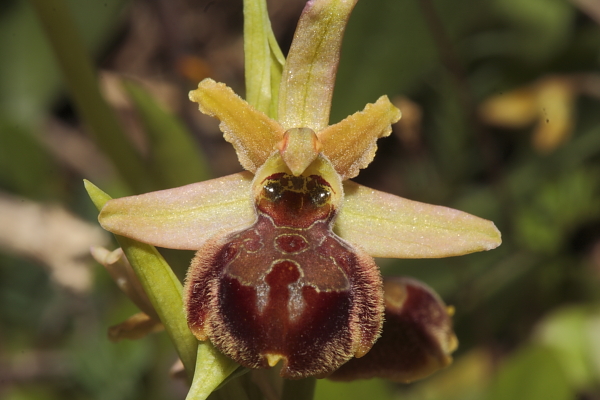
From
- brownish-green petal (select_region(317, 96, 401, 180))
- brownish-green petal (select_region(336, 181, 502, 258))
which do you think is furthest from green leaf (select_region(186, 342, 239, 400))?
brownish-green petal (select_region(317, 96, 401, 180))

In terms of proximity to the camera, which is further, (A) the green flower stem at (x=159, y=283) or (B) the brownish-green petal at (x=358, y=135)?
(B) the brownish-green petal at (x=358, y=135)

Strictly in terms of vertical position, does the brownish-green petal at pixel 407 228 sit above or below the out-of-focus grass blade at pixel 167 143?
above

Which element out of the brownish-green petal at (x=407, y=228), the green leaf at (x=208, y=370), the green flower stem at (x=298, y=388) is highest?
the brownish-green petal at (x=407, y=228)

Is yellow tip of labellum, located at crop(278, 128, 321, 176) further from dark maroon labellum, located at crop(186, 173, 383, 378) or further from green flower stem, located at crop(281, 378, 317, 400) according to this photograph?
green flower stem, located at crop(281, 378, 317, 400)

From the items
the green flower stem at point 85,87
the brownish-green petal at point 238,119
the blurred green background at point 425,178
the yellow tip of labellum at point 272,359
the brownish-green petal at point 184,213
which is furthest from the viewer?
the blurred green background at point 425,178

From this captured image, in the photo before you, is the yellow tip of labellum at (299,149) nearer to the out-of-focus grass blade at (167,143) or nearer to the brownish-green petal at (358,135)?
the brownish-green petal at (358,135)

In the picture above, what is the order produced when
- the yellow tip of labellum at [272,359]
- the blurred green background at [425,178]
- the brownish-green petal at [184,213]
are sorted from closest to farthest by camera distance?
the yellow tip of labellum at [272,359] → the brownish-green petal at [184,213] → the blurred green background at [425,178]

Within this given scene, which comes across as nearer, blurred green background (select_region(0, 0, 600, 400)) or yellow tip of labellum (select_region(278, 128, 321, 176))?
yellow tip of labellum (select_region(278, 128, 321, 176))

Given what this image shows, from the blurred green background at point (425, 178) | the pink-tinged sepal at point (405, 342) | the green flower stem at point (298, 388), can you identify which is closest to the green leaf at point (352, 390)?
the blurred green background at point (425, 178)

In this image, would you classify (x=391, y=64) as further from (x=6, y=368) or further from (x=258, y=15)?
(x=6, y=368)
